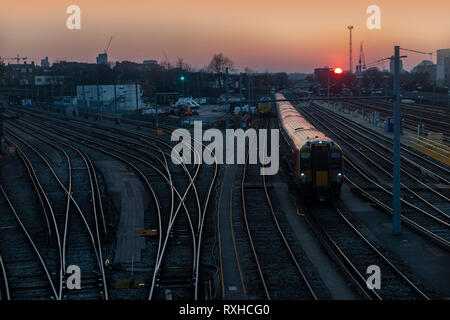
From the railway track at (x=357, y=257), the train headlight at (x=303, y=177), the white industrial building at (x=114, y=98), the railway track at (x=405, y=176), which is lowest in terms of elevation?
the railway track at (x=357, y=257)

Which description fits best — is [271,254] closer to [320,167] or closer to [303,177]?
[303,177]

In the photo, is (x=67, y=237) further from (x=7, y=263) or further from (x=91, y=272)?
(x=91, y=272)

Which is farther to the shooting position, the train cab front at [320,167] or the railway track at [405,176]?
the railway track at [405,176]

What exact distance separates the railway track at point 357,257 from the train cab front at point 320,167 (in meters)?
0.91

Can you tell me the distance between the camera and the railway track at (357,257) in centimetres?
1217

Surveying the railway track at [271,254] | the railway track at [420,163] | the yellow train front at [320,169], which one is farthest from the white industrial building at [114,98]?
the yellow train front at [320,169]

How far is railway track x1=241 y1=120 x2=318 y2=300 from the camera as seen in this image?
40.9 ft

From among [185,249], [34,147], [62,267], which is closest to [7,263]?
[62,267]

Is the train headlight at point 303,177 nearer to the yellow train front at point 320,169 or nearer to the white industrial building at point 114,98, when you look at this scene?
the yellow train front at point 320,169

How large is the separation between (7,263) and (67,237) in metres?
2.47

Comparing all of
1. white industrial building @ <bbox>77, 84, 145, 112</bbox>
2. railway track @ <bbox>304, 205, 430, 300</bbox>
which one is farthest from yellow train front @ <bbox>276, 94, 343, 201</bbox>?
white industrial building @ <bbox>77, 84, 145, 112</bbox>

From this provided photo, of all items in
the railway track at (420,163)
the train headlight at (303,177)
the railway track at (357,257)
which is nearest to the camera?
the railway track at (357,257)

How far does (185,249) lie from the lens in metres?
15.6

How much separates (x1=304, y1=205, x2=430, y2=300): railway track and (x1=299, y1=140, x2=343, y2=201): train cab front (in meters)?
0.91
